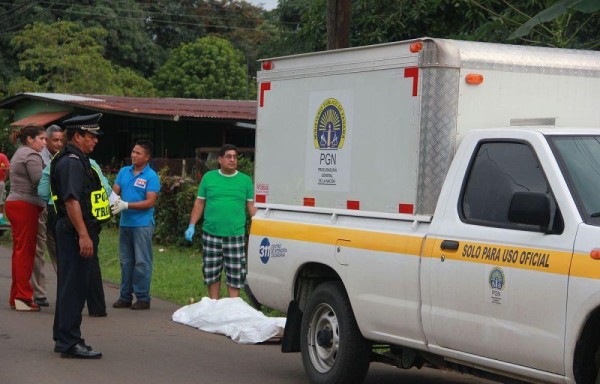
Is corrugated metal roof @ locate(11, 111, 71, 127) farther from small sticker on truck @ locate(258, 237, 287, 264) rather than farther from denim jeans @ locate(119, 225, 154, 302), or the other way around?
small sticker on truck @ locate(258, 237, 287, 264)

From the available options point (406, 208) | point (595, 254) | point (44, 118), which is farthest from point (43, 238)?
point (44, 118)

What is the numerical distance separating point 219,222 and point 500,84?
4.89 metres

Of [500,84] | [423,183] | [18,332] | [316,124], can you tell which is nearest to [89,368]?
[18,332]

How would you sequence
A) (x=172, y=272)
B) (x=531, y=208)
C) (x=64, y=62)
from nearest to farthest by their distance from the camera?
(x=531, y=208) → (x=172, y=272) → (x=64, y=62)

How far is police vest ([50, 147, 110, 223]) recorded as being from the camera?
909 cm

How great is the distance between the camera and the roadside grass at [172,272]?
13328mm

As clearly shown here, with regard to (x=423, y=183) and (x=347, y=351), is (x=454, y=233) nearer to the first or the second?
(x=423, y=183)

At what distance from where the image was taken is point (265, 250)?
28.7 ft

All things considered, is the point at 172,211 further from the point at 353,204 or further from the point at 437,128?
the point at 437,128

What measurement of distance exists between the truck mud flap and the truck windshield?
2.86 meters

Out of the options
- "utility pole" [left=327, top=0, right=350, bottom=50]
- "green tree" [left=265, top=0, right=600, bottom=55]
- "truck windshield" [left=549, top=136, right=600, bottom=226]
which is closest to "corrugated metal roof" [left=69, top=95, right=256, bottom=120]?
"green tree" [left=265, top=0, right=600, bottom=55]

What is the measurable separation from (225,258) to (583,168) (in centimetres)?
592

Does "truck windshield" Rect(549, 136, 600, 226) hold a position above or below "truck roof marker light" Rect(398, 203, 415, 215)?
above

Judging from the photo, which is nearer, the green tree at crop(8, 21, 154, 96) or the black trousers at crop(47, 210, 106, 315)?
the black trousers at crop(47, 210, 106, 315)
